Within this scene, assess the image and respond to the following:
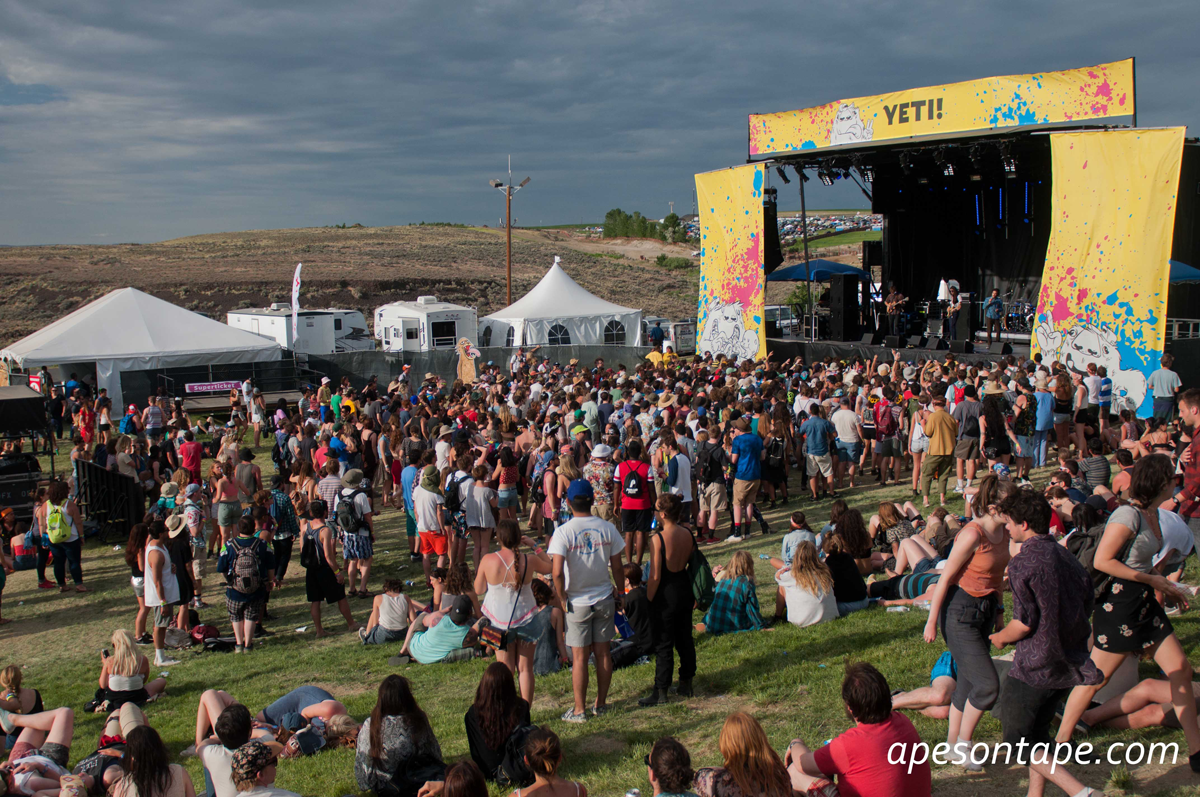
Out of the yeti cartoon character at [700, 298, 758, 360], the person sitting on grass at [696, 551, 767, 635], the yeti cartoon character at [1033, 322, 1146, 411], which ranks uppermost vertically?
the yeti cartoon character at [700, 298, 758, 360]

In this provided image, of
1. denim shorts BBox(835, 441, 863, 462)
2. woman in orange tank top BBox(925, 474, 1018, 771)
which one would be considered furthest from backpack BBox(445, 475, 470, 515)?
woman in orange tank top BBox(925, 474, 1018, 771)

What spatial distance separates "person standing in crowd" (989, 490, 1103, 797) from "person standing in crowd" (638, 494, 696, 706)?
1871mm

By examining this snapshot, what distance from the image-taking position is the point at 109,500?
464 inches

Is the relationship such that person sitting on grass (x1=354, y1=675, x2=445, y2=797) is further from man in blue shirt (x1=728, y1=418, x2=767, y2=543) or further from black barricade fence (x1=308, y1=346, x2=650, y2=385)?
black barricade fence (x1=308, y1=346, x2=650, y2=385)

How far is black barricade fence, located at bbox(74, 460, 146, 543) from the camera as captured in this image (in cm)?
1134

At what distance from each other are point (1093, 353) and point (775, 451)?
23.9ft

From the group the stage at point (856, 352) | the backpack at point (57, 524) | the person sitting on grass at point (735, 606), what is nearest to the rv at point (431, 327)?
the stage at point (856, 352)

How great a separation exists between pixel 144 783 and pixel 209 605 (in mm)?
5572

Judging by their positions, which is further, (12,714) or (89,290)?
(89,290)

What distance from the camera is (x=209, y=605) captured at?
9164 mm

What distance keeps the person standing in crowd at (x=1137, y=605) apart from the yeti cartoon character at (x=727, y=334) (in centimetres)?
1652

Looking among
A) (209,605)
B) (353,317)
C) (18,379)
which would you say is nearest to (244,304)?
(353,317)

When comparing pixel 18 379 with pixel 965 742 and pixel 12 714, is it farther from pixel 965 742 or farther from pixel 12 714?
pixel 965 742

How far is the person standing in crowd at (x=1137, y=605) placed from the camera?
3.73 meters
